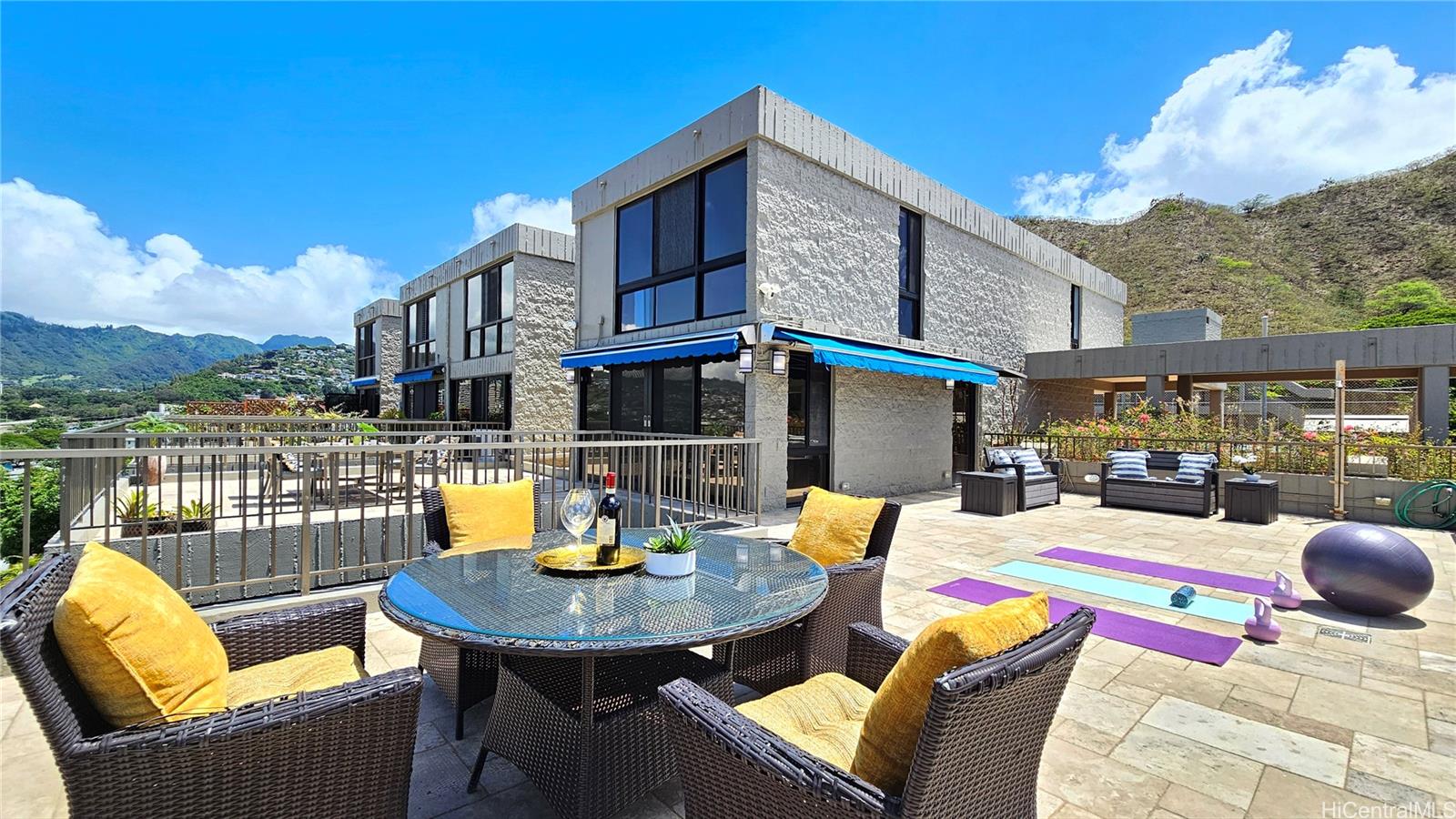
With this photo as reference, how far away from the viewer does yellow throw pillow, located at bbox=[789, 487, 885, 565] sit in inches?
125

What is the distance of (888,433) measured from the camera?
10.6 meters

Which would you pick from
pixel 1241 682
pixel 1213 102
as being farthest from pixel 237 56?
pixel 1213 102

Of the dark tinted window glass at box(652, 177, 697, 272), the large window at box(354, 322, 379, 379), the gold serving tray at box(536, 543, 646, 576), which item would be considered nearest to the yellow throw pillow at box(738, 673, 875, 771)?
the gold serving tray at box(536, 543, 646, 576)

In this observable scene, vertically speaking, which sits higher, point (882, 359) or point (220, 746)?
point (882, 359)

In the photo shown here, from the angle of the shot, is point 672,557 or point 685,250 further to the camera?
point 685,250

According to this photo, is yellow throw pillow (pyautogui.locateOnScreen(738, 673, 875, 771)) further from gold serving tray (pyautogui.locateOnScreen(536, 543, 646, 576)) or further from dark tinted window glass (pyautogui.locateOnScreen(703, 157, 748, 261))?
dark tinted window glass (pyautogui.locateOnScreen(703, 157, 748, 261))

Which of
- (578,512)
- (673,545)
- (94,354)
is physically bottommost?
(673,545)

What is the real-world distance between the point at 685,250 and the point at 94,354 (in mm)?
85690

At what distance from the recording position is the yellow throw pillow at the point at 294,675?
1.88 metres

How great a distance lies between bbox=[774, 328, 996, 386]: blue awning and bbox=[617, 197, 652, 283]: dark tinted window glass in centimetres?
338

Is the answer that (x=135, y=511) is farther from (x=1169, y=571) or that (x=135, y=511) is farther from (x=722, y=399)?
(x=1169, y=571)

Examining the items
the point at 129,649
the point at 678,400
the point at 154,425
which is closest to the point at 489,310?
the point at 154,425

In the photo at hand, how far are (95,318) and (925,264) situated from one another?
109 metres

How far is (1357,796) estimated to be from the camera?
7.26 feet
